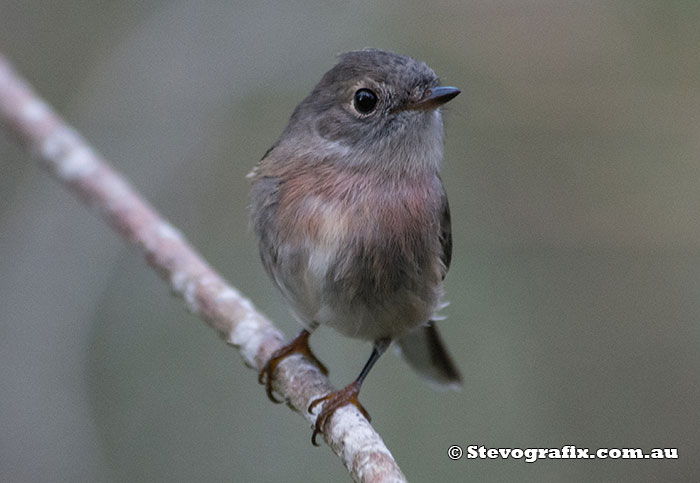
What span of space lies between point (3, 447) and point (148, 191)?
1.86m

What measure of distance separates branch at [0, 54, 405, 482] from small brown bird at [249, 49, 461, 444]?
0.11m

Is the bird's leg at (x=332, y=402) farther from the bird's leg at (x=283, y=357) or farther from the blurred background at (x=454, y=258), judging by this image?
the blurred background at (x=454, y=258)

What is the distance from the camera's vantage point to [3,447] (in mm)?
4293

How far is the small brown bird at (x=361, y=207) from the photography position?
3.05 m

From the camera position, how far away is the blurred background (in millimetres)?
4617

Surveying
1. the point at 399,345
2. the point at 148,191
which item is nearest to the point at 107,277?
the point at 148,191

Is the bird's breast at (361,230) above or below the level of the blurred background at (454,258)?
below

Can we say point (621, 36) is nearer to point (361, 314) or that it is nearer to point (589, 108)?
point (589, 108)

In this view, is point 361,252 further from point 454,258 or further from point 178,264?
point 454,258

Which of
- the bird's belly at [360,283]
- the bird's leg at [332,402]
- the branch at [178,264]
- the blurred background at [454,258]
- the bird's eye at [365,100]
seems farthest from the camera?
the blurred background at [454,258]

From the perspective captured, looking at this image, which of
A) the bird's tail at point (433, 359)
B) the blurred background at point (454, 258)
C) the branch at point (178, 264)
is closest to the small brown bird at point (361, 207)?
the branch at point (178, 264)

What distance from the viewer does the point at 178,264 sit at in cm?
342

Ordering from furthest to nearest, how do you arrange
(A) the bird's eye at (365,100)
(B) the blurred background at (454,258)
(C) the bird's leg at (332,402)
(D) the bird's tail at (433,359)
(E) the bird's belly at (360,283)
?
(B) the blurred background at (454,258)
(D) the bird's tail at (433,359)
(A) the bird's eye at (365,100)
(E) the bird's belly at (360,283)
(C) the bird's leg at (332,402)

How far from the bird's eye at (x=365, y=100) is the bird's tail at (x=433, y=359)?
4.23 feet
